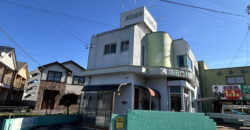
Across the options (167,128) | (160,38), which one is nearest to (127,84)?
(167,128)

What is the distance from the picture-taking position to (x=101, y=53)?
622 inches

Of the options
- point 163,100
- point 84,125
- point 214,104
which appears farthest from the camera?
point 214,104

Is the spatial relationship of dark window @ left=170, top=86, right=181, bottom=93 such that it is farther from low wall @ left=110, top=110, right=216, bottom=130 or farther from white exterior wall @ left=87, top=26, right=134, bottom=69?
white exterior wall @ left=87, top=26, right=134, bottom=69

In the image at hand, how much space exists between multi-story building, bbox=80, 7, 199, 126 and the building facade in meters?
7.67

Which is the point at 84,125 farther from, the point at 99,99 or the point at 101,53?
the point at 101,53

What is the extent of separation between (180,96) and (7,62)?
2751cm

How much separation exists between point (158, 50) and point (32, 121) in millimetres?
12575

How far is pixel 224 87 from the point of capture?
65.4ft

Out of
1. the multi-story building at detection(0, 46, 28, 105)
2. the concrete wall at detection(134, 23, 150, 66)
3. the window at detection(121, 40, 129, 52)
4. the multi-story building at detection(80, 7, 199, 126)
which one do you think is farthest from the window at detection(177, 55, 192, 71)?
the multi-story building at detection(0, 46, 28, 105)

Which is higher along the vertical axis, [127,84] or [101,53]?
[101,53]

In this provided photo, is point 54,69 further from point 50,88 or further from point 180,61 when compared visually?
point 180,61

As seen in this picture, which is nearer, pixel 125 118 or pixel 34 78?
pixel 125 118

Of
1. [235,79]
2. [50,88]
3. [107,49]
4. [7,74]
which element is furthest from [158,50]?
[7,74]

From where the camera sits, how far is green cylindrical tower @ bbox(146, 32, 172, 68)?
49.6 feet
